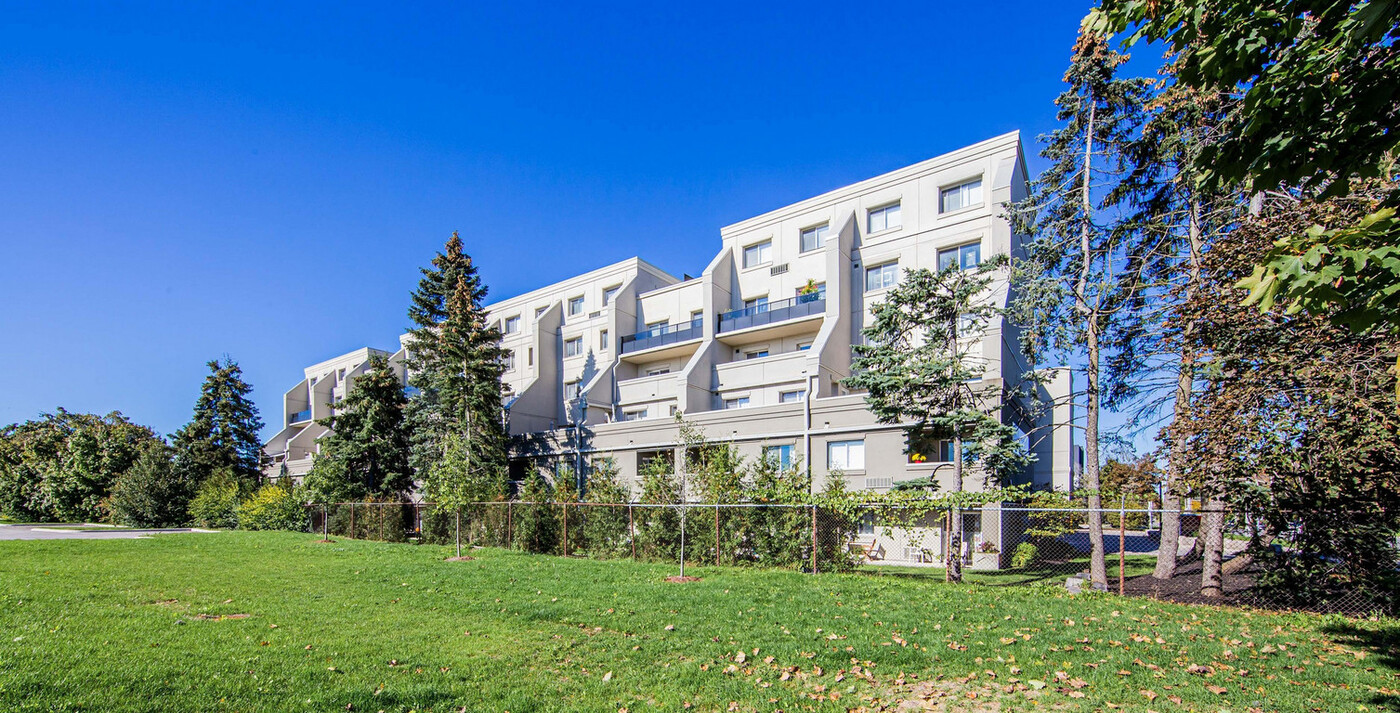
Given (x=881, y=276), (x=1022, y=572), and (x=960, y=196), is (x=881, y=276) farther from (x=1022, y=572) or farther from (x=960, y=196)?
(x=1022, y=572)

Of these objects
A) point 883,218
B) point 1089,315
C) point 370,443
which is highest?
point 883,218

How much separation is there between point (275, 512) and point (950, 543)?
104ft

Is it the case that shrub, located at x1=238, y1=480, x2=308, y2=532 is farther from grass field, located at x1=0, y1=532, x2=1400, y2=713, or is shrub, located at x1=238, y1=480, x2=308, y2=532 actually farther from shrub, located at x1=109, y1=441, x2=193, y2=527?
grass field, located at x1=0, y1=532, x2=1400, y2=713

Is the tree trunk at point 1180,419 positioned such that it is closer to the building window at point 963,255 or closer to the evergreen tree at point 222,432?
the building window at point 963,255

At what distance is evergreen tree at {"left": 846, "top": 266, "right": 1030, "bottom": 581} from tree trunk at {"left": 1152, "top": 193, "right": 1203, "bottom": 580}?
355cm

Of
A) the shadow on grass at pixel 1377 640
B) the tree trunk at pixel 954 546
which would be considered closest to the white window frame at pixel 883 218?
the tree trunk at pixel 954 546

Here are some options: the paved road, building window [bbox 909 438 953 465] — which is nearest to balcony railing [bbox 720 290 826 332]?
building window [bbox 909 438 953 465]

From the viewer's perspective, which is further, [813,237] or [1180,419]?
[813,237]

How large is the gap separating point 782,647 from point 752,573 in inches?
263

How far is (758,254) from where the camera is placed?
102 ft

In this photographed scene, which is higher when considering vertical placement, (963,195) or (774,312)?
(963,195)

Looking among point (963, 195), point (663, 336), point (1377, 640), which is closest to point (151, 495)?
point (663, 336)

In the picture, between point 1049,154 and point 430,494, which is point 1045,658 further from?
point 430,494

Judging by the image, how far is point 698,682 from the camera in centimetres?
612
